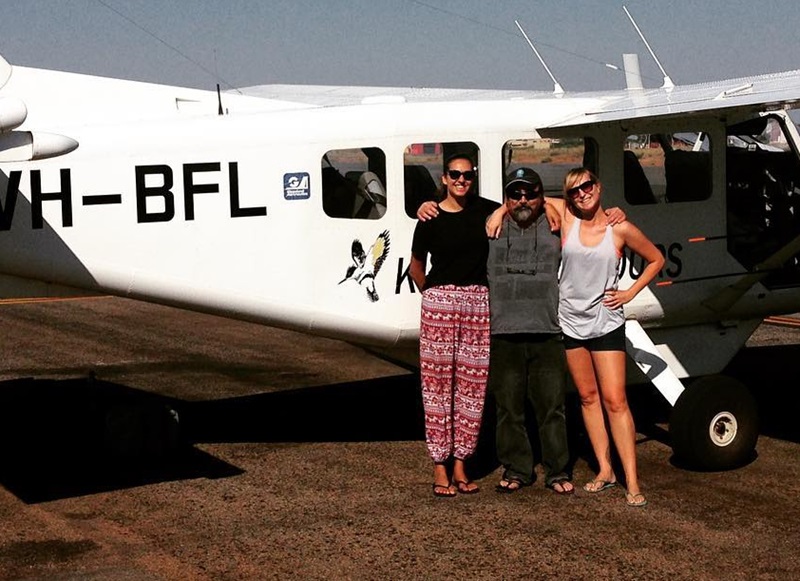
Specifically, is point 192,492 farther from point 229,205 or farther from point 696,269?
point 696,269

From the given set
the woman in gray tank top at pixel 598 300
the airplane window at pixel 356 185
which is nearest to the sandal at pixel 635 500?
the woman in gray tank top at pixel 598 300

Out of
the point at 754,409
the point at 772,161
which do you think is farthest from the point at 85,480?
the point at 772,161

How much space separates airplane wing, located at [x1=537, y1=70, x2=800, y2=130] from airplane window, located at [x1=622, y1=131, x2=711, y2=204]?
34 cm

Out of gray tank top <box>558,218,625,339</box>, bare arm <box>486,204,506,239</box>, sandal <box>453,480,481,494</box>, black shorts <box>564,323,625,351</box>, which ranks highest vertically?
bare arm <box>486,204,506,239</box>

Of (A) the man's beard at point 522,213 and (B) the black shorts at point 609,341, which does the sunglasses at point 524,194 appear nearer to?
(A) the man's beard at point 522,213

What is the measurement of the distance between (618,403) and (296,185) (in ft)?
8.80

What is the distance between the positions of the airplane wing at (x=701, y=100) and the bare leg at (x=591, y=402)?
1.80m

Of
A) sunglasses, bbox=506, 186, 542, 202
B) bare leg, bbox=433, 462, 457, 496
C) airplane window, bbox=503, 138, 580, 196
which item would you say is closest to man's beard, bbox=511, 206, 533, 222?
sunglasses, bbox=506, 186, 542, 202

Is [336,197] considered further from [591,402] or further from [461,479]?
[591,402]

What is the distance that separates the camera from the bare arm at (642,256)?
742 centimetres

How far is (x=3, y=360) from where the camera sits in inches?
516

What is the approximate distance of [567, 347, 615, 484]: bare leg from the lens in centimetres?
760

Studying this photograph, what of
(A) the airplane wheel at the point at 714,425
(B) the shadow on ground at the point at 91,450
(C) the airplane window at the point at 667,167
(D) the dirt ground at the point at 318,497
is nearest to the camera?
(D) the dirt ground at the point at 318,497

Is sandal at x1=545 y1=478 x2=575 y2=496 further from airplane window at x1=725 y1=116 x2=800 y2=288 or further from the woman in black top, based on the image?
airplane window at x1=725 y1=116 x2=800 y2=288
